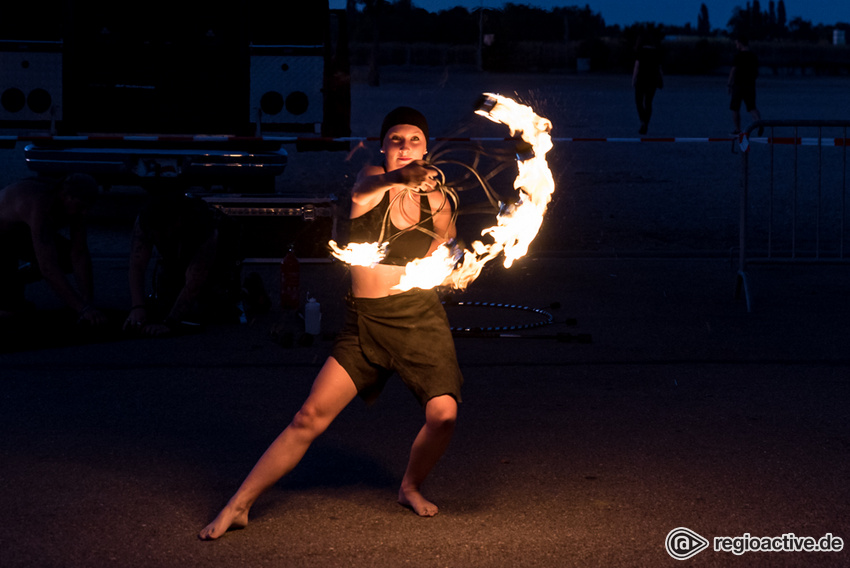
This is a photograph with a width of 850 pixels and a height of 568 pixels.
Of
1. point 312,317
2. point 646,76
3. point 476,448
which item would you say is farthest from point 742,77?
point 476,448

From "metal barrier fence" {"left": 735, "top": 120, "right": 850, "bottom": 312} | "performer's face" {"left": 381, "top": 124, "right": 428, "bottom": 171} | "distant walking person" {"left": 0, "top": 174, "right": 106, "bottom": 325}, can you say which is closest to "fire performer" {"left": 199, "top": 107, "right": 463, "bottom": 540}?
"performer's face" {"left": 381, "top": 124, "right": 428, "bottom": 171}

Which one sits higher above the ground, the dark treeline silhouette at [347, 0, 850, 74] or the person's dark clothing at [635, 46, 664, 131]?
the dark treeline silhouette at [347, 0, 850, 74]

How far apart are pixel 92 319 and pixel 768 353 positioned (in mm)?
4608

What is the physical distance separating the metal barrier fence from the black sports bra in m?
5.44

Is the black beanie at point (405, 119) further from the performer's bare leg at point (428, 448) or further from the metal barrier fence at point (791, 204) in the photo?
the metal barrier fence at point (791, 204)

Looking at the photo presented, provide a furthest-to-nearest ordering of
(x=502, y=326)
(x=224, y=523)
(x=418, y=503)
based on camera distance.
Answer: (x=502, y=326)
(x=418, y=503)
(x=224, y=523)

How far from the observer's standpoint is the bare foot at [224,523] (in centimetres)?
441

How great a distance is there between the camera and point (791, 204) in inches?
597

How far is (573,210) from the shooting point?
595 inches

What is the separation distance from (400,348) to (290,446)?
560 mm

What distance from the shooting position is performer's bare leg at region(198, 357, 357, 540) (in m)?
4.43

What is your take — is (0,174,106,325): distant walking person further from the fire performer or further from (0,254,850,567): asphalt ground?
the fire performer

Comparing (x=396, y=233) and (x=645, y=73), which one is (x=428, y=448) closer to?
(x=396, y=233)

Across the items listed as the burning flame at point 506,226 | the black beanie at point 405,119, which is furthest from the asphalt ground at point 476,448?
the black beanie at point 405,119
